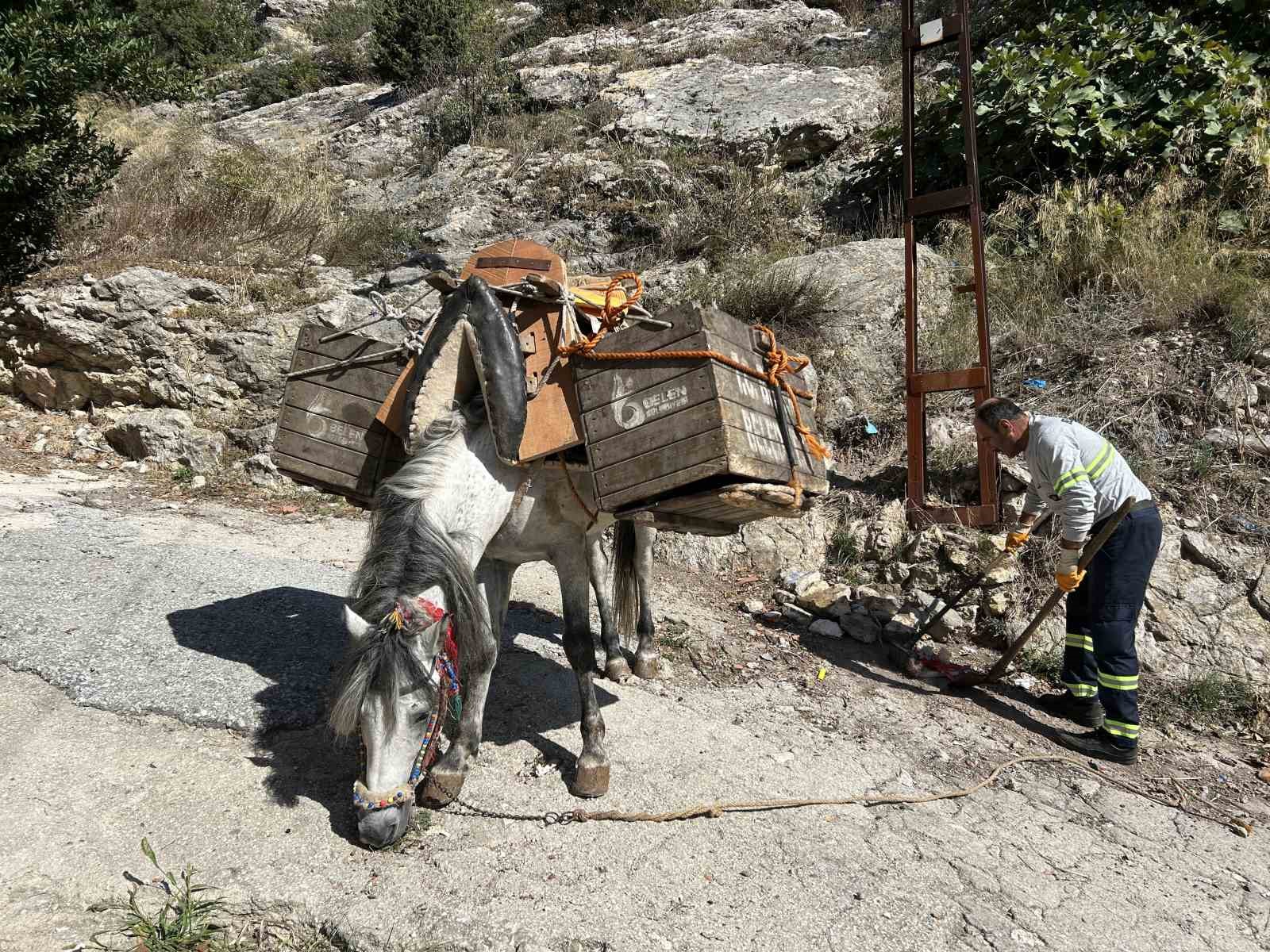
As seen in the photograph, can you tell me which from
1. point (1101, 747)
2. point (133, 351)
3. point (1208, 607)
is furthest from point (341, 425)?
point (133, 351)

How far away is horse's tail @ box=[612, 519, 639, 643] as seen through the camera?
4.43 m

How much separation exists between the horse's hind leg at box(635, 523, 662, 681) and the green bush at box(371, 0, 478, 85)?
41.1 feet

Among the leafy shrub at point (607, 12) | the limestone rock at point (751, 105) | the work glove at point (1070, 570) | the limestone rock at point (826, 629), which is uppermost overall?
the leafy shrub at point (607, 12)

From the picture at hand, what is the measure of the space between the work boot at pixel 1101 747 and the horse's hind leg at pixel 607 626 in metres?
2.35

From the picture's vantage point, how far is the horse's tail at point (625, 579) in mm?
4430

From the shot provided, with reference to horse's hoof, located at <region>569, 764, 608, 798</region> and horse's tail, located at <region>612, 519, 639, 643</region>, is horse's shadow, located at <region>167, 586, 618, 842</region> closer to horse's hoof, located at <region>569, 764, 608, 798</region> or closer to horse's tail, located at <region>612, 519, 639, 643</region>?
horse's hoof, located at <region>569, 764, 608, 798</region>

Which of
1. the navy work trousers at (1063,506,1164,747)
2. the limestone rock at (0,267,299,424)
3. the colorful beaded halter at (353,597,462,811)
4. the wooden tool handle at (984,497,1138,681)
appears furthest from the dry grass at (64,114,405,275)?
the navy work trousers at (1063,506,1164,747)

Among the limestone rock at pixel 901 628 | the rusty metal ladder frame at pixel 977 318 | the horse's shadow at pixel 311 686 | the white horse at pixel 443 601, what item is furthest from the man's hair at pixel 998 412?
the horse's shadow at pixel 311 686

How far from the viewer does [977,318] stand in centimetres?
561

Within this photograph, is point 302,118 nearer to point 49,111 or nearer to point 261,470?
point 49,111

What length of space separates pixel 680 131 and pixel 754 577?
7542 millimetres

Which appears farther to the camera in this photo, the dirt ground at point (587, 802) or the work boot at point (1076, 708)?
the work boot at point (1076, 708)

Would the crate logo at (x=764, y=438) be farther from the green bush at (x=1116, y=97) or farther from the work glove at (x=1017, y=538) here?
the green bush at (x=1116, y=97)

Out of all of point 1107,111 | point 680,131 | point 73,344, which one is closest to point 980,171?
point 1107,111
